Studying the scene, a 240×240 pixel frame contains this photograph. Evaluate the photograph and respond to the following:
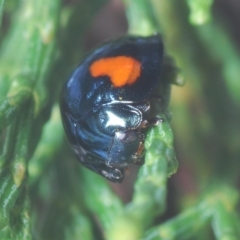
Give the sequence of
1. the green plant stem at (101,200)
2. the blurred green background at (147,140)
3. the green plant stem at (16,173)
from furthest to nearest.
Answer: the green plant stem at (101,200) < the blurred green background at (147,140) < the green plant stem at (16,173)

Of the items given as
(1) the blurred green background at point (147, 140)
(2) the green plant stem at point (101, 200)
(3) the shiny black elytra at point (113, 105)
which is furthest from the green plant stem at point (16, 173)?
(2) the green plant stem at point (101, 200)

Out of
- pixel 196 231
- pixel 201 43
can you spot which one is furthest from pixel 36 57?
pixel 201 43

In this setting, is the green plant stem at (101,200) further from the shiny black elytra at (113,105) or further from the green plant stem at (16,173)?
the green plant stem at (16,173)

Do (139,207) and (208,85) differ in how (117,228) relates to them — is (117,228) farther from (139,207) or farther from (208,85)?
(208,85)

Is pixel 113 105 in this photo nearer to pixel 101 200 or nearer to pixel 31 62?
pixel 31 62

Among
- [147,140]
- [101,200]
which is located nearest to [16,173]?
[147,140]
